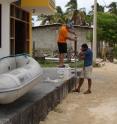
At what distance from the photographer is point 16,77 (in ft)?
28.4

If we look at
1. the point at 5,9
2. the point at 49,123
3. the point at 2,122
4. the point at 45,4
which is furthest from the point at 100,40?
the point at 2,122

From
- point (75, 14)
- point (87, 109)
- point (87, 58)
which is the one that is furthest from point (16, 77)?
point (75, 14)

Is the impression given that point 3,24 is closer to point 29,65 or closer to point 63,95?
point 63,95

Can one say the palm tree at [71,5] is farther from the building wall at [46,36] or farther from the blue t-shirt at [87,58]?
the blue t-shirt at [87,58]

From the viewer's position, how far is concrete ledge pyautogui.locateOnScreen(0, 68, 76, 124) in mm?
8344

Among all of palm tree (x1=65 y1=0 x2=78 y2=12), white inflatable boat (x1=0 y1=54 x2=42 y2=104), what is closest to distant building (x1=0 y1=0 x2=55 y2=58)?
white inflatable boat (x1=0 y1=54 x2=42 y2=104)

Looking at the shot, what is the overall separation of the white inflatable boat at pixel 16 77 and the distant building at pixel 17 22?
3357 millimetres

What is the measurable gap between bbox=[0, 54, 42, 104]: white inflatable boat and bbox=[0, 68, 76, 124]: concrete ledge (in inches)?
11.4

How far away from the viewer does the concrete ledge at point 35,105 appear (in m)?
8.34

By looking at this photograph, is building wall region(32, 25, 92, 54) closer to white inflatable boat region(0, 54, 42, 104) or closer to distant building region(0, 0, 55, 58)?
distant building region(0, 0, 55, 58)

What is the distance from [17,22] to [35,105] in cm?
913

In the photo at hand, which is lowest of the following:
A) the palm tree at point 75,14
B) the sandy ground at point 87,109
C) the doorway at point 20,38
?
the sandy ground at point 87,109

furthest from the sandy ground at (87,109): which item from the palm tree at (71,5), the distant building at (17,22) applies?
the palm tree at (71,5)

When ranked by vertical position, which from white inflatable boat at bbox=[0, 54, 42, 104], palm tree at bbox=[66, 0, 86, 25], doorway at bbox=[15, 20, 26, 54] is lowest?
white inflatable boat at bbox=[0, 54, 42, 104]
